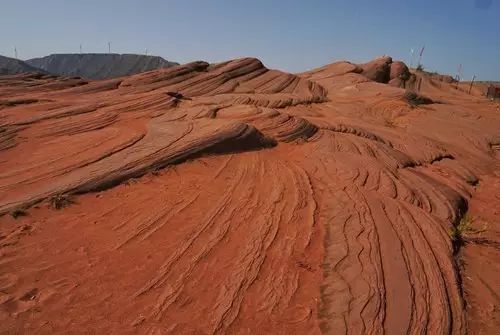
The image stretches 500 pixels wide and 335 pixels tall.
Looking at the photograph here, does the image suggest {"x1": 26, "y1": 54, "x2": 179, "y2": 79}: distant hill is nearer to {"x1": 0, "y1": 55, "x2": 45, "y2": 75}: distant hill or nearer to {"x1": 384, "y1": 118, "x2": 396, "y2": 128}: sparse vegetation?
{"x1": 0, "y1": 55, "x2": 45, "y2": 75}: distant hill

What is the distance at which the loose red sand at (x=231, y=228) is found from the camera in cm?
408

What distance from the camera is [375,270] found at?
493cm

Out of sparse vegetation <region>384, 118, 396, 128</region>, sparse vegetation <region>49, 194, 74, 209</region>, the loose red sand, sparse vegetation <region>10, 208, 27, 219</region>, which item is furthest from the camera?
sparse vegetation <region>384, 118, 396, 128</region>

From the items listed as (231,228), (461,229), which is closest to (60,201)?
(231,228)

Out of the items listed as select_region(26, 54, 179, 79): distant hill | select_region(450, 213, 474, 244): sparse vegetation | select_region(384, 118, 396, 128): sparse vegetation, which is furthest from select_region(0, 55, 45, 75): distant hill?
select_region(450, 213, 474, 244): sparse vegetation

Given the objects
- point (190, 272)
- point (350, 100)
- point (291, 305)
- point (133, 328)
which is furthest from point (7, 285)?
point (350, 100)

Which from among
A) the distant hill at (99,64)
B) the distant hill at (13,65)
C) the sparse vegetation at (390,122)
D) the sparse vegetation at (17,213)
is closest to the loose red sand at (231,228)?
the sparse vegetation at (17,213)

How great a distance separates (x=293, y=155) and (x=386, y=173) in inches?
83.9

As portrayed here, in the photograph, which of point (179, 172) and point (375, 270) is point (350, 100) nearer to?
point (179, 172)

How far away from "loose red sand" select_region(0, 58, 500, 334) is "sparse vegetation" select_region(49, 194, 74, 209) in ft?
0.30

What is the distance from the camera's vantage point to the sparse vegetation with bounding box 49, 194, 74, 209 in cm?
586

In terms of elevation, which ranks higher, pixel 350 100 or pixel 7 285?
pixel 350 100

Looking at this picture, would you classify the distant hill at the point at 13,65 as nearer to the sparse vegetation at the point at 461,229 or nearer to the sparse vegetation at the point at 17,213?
the sparse vegetation at the point at 17,213

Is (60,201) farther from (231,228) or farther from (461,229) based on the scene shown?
(461,229)
